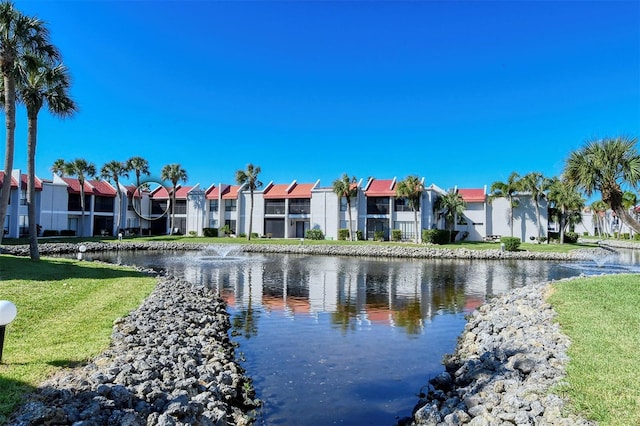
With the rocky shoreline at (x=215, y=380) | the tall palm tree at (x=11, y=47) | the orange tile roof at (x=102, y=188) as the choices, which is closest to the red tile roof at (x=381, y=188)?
the orange tile roof at (x=102, y=188)

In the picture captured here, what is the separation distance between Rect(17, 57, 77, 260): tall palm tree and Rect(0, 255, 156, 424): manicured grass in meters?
4.28

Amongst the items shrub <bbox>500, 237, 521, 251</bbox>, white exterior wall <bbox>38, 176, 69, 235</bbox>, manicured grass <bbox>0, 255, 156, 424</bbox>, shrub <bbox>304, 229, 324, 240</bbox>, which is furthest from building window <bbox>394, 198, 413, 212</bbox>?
white exterior wall <bbox>38, 176, 69, 235</bbox>

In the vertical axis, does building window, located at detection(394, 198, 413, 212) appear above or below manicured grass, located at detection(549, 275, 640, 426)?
above

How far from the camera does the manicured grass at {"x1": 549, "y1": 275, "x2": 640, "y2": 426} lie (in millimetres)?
5539

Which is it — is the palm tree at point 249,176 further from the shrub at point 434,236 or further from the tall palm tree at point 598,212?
the tall palm tree at point 598,212

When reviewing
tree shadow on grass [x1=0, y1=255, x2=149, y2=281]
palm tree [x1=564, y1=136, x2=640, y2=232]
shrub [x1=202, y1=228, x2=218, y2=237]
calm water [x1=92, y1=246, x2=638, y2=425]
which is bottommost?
calm water [x1=92, y1=246, x2=638, y2=425]

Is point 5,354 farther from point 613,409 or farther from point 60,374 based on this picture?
point 613,409

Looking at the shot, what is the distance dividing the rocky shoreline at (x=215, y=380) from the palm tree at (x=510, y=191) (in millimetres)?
44156

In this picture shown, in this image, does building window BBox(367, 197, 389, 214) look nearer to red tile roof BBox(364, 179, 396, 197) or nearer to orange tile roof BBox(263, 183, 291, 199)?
red tile roof BBox(364, 179, 396, 197)

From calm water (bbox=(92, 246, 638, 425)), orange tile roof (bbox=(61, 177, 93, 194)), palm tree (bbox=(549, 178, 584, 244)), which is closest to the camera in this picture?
calm water (bbox=(92, 246, 638, 425))

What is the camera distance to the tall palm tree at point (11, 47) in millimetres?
18375

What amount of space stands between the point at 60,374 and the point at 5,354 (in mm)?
1509

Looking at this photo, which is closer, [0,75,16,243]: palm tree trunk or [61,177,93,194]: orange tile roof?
[0,75,16,243]: palm tree trunk

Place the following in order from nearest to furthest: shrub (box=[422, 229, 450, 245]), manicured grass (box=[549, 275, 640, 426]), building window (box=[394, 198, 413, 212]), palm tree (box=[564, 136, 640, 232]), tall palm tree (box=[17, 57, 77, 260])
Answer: manicured grass (box=[549, 275, 640, 426])
palm tree (box=[564, 136, 640, 232])
tall palm tree (box=[17, 57, 77, 260])
shrub (box=[422, 229, 450, 245])
building window (box=[394, 198, 413, 212])
